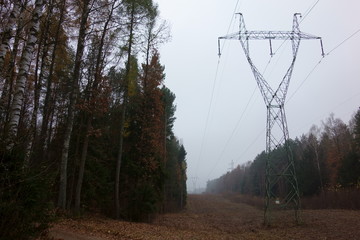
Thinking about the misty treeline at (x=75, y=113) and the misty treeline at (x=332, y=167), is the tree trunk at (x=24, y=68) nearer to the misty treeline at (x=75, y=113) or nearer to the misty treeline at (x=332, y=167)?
the misty treeline at (x=75, y=113)

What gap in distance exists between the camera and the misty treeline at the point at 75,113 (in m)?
6.53

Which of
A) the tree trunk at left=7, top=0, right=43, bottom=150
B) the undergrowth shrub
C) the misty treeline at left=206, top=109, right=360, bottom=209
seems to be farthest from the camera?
the misty treeline at left=206, top=109, right=360, bottom=209

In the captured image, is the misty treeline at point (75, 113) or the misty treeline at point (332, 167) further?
the misty treeline at point (332, 167)

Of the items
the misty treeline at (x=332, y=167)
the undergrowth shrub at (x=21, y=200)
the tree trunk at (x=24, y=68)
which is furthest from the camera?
the misty treeline at (x=332, y=167)

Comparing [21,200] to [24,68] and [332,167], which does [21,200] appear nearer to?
[24,68]

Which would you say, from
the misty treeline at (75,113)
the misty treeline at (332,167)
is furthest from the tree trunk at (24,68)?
the misty treeline at (332,167)

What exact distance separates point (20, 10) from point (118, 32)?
32.7 feet

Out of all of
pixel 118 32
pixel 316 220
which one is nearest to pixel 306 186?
pixel 316 220

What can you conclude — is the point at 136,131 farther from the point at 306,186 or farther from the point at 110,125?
the point at 306,186

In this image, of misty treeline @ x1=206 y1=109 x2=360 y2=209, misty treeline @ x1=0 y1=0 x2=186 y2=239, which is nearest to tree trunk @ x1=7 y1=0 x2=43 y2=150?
misty treeline @ x1=0 y1=0 x2=186 y2=239

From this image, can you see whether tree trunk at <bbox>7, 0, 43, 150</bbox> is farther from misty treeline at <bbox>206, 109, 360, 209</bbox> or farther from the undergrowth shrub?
misty treeline at <bbox>206, 109, 360, 209</bbox>

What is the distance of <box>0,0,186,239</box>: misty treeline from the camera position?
653 centimetres

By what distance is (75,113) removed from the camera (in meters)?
21.9

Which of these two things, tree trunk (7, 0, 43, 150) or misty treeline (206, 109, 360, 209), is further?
misty treeline (206, 109, 360, 209)
